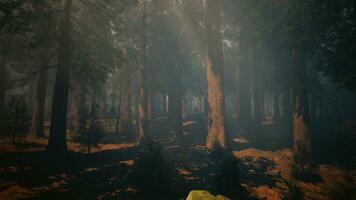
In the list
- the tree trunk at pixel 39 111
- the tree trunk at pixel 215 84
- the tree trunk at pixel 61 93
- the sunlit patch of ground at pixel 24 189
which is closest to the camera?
the sunlit patch of ground at pixel 24 189

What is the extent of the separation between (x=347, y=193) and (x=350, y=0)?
8.88 metres

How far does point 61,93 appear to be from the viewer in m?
11.6

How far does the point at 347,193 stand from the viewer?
986 centimetres

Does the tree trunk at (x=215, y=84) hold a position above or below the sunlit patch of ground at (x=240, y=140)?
above

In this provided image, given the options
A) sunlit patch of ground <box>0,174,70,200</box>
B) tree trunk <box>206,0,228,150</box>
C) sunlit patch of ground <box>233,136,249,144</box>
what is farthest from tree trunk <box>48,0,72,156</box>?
sunlit patch of ground <box>233,136,249,144</box>

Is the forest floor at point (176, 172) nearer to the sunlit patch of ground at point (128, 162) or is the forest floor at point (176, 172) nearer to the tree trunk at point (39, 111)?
the sunlit patch of ground at point (128, 162)

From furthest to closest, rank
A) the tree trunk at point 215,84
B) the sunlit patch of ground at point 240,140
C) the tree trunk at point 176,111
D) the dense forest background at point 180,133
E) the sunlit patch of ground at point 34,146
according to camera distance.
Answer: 1. the tree trunk at point 176,111
2. the sunlit patch of ground at point 240,140
3. the tree trunk at point 215,84
4. the sunlit patch of ground at point 34,146
5. the dense forest background at point 180,133

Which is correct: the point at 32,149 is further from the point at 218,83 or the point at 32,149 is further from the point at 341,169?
the point at 341,169

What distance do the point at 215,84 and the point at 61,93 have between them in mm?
7515

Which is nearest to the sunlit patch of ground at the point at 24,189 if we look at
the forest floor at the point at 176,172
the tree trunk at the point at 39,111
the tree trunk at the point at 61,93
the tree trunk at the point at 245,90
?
the forest floor at the point at 176,172

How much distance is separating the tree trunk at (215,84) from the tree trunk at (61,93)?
700 cm

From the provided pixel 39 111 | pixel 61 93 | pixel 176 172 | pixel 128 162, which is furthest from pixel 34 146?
pixel 176 172

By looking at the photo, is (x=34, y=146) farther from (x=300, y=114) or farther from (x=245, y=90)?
(x=245, y=90)

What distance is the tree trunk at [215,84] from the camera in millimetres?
13141
